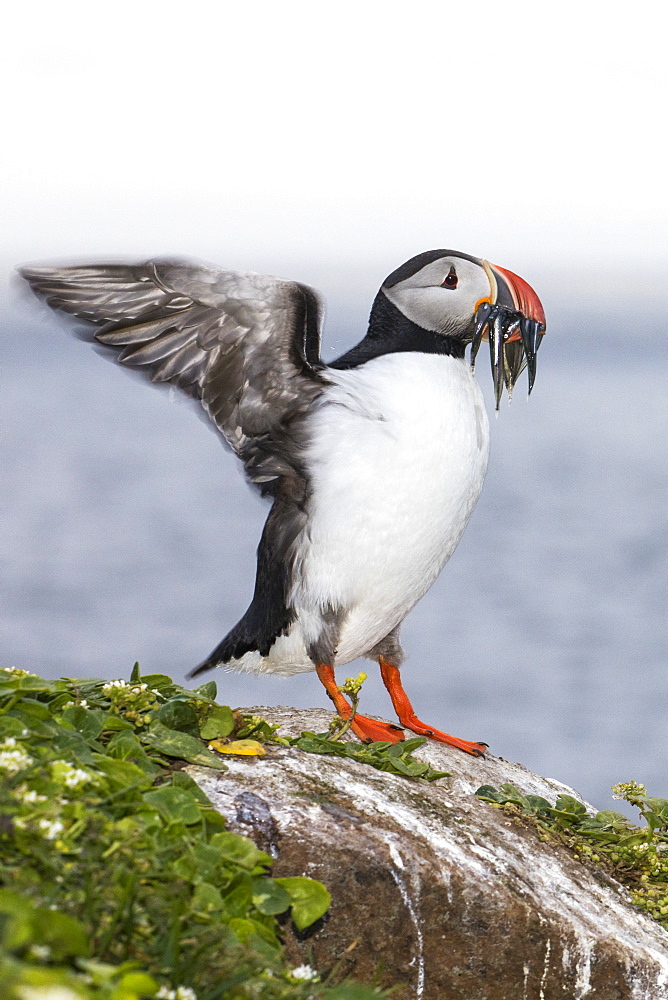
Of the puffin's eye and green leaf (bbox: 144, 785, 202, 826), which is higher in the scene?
the puffin's eye

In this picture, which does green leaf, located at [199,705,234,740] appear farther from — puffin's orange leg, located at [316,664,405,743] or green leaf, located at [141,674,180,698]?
puffin's orange leg, located at [316,664,405,743]

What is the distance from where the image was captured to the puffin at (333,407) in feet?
→ 15.7

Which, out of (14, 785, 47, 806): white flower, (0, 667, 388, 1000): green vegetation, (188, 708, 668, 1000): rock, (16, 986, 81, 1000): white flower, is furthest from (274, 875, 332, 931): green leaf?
(16, 986, 81, 1000): white flower

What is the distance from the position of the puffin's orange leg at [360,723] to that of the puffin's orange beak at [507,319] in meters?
1.58

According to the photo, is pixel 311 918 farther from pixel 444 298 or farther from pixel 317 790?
pixel 444 298

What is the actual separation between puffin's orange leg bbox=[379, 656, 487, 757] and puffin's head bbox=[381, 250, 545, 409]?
1.50 m

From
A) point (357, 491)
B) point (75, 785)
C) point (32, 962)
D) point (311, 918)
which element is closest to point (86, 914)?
point (32, 962)

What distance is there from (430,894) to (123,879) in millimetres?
1465

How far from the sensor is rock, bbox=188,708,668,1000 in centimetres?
354

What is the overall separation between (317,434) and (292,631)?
92 centimetres

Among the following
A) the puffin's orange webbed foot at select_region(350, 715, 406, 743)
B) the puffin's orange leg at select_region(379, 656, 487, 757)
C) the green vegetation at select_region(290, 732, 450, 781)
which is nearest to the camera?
the green vegetation at select_region(290, 732, 450, 781)

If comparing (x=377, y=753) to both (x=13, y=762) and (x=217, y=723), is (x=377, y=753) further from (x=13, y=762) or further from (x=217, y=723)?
(x=13, y=762)

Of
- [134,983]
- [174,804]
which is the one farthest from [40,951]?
[174,804]

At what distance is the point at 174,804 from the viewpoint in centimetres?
316
